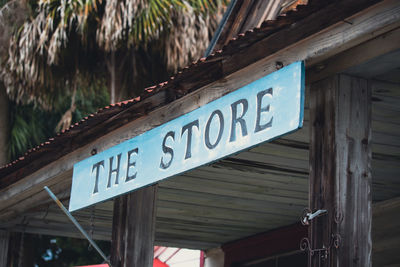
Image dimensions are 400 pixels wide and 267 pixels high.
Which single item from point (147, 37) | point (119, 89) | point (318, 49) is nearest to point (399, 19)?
point (318, 49)

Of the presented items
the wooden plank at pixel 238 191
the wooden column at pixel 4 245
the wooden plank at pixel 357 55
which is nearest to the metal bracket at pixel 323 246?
the wooden plank at pixel 357 55

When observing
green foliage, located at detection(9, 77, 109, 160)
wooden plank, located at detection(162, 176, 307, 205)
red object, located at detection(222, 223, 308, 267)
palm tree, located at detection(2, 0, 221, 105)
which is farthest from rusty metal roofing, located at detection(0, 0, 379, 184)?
green foliage, located at detection(9, 77, 109, 160)

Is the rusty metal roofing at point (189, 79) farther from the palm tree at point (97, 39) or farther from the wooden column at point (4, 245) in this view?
the palm tree at point (97, 39)

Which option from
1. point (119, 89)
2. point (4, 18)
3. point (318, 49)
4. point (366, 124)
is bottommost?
point (366, 124)

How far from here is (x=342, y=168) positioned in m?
4.06

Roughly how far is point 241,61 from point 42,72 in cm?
1104

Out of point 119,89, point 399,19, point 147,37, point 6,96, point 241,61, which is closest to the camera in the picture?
point 399,19

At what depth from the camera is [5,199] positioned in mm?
7578

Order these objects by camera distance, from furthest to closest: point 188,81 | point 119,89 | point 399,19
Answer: point 119,89 < point 188,81 < point 399,19

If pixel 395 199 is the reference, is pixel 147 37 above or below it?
above

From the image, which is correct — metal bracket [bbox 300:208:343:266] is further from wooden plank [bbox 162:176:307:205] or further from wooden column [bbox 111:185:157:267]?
wooden plank [bbox 162:176:307:205]

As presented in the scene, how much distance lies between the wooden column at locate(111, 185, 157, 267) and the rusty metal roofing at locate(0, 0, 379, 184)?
0.61 m

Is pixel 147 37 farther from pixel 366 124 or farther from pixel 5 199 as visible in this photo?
pixel 366 124

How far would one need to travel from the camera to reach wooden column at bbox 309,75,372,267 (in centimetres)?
394
